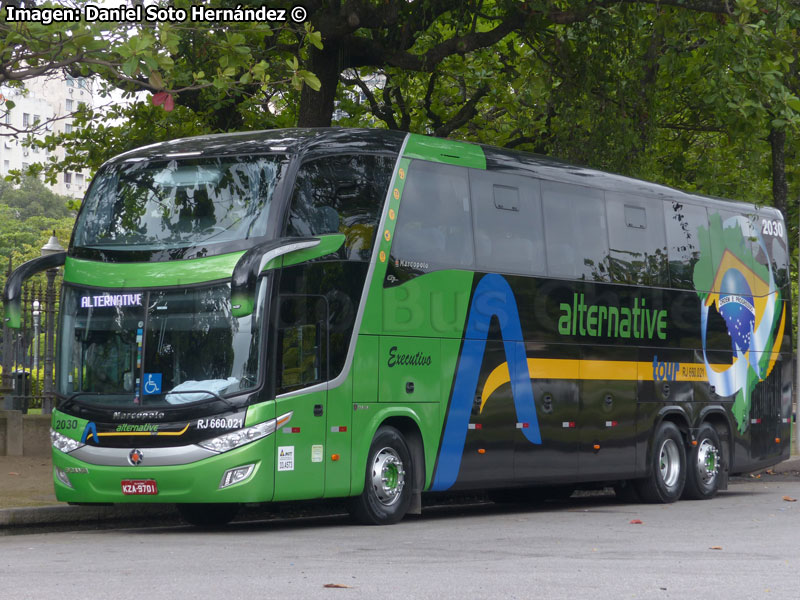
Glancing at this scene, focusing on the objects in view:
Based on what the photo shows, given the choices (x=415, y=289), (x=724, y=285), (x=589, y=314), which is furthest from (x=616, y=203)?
(x=415, y=289)

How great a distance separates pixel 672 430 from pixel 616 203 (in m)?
3.37

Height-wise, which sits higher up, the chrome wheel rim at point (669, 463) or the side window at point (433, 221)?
the side window at point (433, 221)

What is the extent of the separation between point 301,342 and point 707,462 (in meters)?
8.25

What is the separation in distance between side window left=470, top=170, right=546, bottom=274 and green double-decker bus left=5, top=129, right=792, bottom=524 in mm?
30

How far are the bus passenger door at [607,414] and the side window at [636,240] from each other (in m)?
1.03

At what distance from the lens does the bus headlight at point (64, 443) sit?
527 inches

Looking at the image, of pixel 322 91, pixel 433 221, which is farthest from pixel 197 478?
pixel 322 91

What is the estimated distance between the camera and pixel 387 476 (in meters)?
14.3

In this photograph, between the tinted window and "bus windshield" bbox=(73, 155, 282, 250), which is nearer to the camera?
"bus windshield" bbox=(73, 155, 282, 250)

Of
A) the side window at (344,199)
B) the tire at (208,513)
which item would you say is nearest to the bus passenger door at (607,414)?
the side window at (344,199)

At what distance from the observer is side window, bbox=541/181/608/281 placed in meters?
16.5

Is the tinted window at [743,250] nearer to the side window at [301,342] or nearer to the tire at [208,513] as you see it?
the side window at [301,342]

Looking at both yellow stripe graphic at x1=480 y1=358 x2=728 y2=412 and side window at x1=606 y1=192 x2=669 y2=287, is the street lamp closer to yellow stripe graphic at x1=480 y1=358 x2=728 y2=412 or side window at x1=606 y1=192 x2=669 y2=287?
yellow stripe graphic at x1=480 y1=358 x2=728 y2=412

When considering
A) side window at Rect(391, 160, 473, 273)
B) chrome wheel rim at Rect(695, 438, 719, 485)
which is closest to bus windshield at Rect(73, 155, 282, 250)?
side window at Rect(391, 160, 473, 273)
